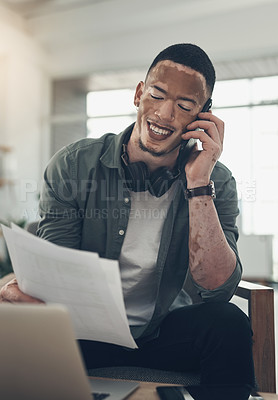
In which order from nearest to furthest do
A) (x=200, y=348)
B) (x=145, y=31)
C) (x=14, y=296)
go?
(x=14, y=296), (x=200, y=348), (x=145, y=31)

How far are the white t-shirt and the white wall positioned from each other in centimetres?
445

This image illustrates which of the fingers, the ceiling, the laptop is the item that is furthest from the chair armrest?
the ceiling

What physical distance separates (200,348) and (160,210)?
40 centimetres

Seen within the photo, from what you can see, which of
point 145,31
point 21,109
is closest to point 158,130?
point 145,31

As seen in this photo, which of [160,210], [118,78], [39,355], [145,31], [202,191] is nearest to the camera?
[39,355]

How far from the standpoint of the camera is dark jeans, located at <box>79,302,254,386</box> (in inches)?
37.6

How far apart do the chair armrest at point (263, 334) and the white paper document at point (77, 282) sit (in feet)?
1.62

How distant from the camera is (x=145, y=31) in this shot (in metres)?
5.82

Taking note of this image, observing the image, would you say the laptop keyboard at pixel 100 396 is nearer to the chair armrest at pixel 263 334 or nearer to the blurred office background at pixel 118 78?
the chair armrest at pixel 263 334

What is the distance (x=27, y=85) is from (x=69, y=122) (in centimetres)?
83

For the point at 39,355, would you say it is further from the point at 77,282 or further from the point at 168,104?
the point at 168,104

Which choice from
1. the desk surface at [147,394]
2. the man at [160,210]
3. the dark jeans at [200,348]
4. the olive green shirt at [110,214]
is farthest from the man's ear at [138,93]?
the desk surface at [147,394]

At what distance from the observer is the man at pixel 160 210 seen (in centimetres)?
111

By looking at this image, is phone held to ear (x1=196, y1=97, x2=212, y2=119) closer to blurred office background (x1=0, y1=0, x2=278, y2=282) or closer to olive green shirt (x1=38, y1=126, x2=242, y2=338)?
olive green shirt (x1=38, y1=126, x2=242, y2=338)
